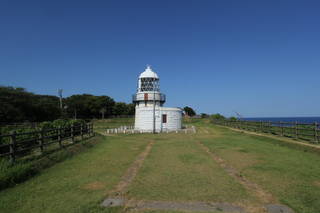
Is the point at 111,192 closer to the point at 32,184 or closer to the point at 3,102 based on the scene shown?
the point at 32,184

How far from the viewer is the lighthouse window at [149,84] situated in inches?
1083

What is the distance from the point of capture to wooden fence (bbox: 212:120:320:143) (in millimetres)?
11605

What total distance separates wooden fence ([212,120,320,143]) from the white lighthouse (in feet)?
27.5

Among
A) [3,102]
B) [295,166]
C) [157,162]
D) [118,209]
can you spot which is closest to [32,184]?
[118,209]

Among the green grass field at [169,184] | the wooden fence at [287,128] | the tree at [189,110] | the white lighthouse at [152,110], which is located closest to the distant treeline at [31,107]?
the white lighthouse at [152,110]

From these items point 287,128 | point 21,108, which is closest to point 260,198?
point 287,128

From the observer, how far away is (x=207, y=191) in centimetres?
464

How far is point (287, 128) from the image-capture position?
14453 millimetres

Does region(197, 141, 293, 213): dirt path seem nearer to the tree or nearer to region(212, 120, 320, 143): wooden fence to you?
region(212, 120, 320, 143): wooden fence

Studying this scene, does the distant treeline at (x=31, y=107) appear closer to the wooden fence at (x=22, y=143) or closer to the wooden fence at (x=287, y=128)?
the wooden fence at (x=22, y=143)

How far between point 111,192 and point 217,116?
45.9 metres

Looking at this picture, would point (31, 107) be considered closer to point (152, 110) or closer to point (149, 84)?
point (149, 84)

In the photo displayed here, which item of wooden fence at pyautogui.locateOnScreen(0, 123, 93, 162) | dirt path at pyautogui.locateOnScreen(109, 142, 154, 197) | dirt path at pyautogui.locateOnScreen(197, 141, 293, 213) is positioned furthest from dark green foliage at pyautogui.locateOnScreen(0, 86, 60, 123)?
dirt path at pyautogui.locateOnScreen(197, 141, 293, 213)

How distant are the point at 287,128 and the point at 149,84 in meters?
17.5
